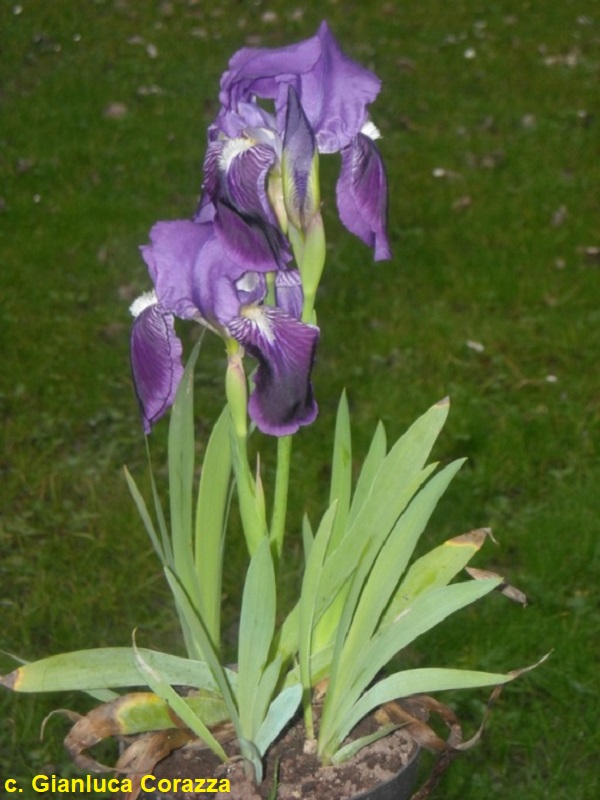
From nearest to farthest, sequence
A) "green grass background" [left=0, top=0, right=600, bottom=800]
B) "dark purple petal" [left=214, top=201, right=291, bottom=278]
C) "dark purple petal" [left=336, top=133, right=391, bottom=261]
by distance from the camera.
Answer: "dark purple petal" [left=214, top=201, right=291, bottom=278], "dark purple petal" [left=336, top=133, right=391, bottom=261], "green grass background" [left=0, top=0, right=600, bottom=800]

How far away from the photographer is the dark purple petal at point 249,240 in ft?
3.68

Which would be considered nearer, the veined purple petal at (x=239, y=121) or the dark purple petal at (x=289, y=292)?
the veined purple petal at (x=239, y=121)

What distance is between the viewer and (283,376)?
1161 mm

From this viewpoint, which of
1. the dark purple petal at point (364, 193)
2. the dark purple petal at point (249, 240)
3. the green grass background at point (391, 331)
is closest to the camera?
the dark purple petal at point (249, 240)

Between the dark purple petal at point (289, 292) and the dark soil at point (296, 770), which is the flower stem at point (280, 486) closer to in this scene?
the dark purple petal at point (289, 292)

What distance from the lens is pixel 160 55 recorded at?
5.88 metres

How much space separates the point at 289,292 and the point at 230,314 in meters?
0.13

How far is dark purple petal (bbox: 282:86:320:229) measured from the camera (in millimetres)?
1145

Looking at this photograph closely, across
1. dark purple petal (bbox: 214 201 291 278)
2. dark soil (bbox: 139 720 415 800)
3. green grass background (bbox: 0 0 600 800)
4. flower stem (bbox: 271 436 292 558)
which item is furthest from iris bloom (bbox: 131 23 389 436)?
green grass background (bbox: 0 0 600 800)

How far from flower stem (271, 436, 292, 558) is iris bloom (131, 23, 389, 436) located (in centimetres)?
12

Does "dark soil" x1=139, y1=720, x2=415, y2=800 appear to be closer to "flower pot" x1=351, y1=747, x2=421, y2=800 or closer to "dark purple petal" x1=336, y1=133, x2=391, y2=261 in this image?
"flower pot" x1=351, y1=747, x2=421, y2=800

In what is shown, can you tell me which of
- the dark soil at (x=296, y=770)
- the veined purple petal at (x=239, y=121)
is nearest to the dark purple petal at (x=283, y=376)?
the veined purple petal at (x=239, y=121)

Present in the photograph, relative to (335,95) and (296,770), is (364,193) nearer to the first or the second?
(335,95)

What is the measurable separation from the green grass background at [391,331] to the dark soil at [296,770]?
1.93 feet
